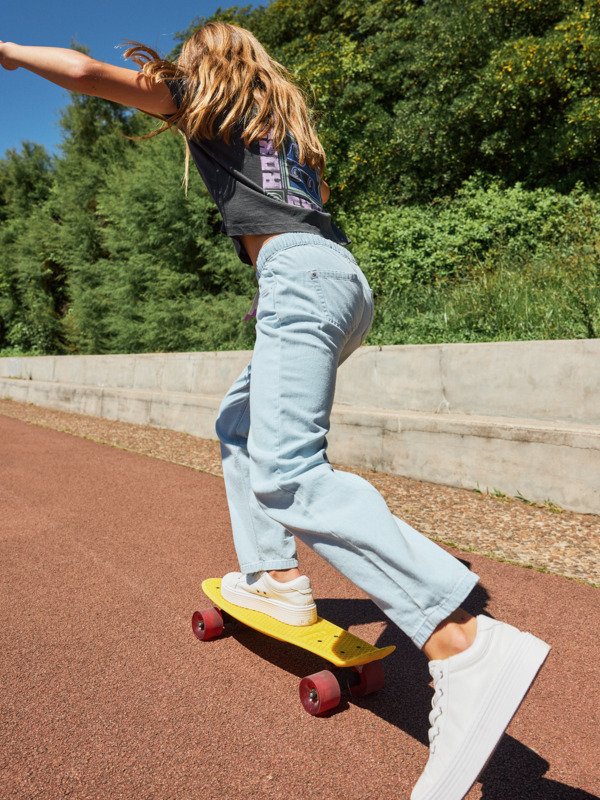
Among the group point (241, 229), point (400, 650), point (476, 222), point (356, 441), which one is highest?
point (476, 222)

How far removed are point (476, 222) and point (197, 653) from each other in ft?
32.7

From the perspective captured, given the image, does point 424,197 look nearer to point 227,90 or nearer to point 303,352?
point 227,90

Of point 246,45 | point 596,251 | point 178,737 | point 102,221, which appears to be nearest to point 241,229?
point 246,45

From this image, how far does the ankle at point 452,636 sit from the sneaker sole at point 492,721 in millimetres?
112

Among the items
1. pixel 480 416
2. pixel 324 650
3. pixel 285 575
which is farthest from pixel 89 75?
pixel 480 416

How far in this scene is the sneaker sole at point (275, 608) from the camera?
2.34 m

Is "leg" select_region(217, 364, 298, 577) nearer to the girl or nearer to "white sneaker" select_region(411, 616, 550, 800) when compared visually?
the girl

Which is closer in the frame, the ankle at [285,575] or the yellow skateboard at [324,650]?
the yellow skateboard at [324,650]

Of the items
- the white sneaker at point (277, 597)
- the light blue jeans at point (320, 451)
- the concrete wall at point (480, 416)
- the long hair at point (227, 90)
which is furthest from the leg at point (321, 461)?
the concrete wall at point (480, 416)

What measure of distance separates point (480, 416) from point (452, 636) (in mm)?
4133

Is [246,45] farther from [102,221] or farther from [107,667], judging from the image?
[102,221]

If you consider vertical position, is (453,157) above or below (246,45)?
above

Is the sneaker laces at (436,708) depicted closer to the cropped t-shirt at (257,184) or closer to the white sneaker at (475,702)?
the white sneaker at (475,702)

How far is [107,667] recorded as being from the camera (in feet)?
7.48
